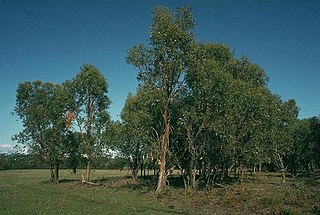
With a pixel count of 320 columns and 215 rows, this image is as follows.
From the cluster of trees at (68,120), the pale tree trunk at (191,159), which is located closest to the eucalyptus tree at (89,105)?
the cluster of trees at (68,120)

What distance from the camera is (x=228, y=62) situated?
184ft

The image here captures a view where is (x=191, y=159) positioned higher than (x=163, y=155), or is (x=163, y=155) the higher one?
(x=163, y=155)

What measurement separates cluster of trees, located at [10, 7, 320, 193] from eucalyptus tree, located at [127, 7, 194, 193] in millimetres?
126

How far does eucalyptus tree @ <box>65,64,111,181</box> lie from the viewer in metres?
62.3

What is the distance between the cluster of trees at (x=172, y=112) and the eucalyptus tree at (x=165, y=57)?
126mm

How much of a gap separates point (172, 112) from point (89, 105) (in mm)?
21349

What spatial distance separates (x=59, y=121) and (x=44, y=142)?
16.6 ft

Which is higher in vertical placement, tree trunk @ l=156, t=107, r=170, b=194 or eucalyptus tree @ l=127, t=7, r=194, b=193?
eucalyptus tree @ l=127, t=7, r=194, b=193

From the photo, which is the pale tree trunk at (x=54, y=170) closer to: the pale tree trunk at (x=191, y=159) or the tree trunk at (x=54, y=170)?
the tree trunk at (x=54, y=170)

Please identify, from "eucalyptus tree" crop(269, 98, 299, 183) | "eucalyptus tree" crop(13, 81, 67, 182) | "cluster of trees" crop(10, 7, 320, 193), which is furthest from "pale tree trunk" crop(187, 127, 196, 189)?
"eucalyptus tree" crop(13, 81, 67, 182)

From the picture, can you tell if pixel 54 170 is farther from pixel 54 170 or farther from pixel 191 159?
pixel 191 159

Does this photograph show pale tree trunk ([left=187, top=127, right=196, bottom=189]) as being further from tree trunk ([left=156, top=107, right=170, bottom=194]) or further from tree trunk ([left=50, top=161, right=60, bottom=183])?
tree trunk ([left=50, top=161, right=60, bottom=183])

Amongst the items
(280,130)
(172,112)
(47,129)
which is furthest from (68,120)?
(280,130)

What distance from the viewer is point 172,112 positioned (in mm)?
49625
